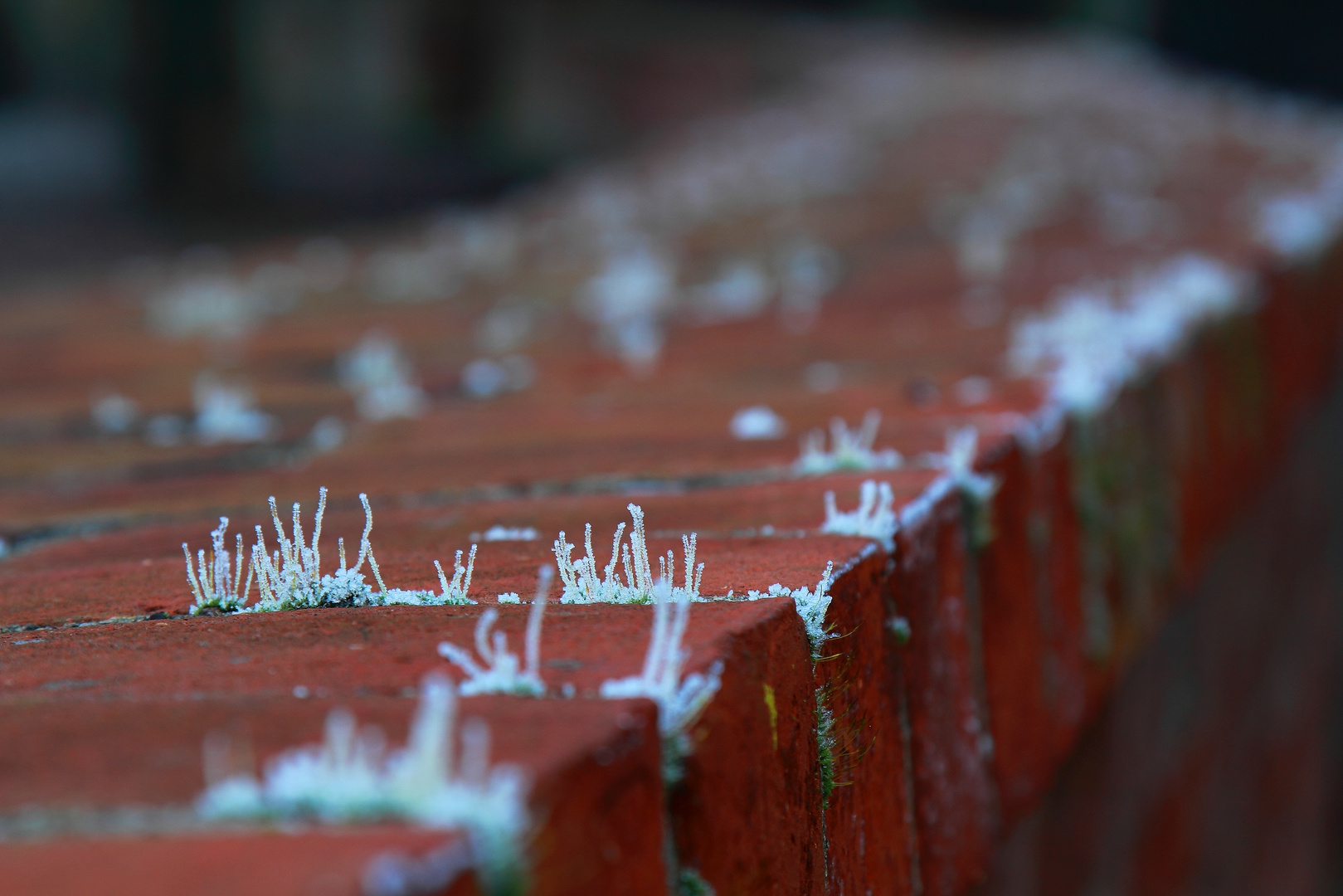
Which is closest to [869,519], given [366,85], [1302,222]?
[1302,222]

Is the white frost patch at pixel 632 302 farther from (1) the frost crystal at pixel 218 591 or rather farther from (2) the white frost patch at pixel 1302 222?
(2) the white frost patch at pixel 1302 222

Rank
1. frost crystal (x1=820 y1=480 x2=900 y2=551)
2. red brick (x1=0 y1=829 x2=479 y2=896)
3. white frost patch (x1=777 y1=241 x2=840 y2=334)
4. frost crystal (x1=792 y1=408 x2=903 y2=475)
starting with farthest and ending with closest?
white frost patch (x1=777 y1=241 x2=840 y2=334) < frost crystal (x1=792 y1=408 x2=903 y2=475) < frost crystal (x1=820 y1=480 x2=900 y2=551) < red brick (x1=0 y1=829 x2=479 y2=896)

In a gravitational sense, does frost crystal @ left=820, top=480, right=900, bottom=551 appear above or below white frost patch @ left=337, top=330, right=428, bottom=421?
below

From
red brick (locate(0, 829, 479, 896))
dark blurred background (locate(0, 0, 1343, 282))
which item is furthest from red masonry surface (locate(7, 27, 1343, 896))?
dark blurred background (locate(0, 0, 1343, 282))

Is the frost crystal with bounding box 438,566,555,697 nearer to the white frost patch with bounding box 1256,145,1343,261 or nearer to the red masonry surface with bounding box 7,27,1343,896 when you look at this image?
the red masonry surface with bounding box 7,27,1343,896

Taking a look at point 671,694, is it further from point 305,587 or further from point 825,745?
point 305,587

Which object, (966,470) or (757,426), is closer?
(966,470)
